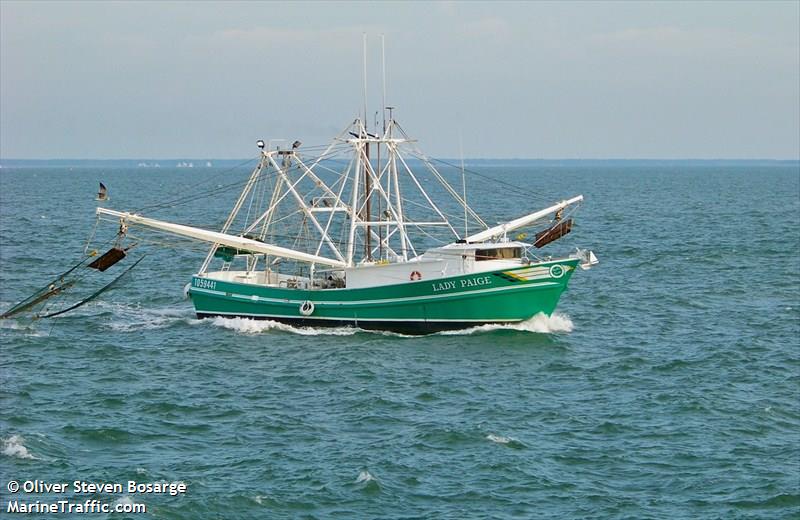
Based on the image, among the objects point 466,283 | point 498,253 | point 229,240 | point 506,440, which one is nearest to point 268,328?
point 229,240

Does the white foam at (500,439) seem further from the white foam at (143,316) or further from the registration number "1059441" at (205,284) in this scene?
the white foam at (143,316)

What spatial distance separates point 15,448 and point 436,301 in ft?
81.5

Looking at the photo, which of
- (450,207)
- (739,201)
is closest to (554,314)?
(450,207)

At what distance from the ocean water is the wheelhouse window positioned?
142 inches

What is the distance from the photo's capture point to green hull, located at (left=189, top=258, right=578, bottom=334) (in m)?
56.7

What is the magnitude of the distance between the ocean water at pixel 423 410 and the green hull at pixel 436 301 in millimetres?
973

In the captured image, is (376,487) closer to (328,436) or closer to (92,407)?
(328,436)

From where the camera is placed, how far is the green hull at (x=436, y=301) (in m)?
56.7

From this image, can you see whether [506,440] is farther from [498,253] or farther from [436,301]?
[498,253]

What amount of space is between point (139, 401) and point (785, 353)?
29.2 meters

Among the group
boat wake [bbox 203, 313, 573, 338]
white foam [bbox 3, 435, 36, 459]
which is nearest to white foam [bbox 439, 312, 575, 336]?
boat wake [bbox 203, 313, 573, 338]

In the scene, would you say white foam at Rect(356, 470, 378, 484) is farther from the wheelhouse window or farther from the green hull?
the wheelhouse window

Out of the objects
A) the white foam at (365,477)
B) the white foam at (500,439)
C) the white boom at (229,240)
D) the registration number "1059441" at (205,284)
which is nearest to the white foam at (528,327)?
the white boom at (229,240)

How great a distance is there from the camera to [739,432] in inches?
1597
